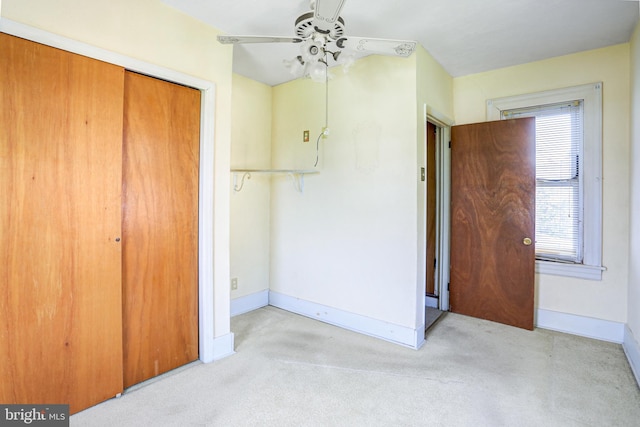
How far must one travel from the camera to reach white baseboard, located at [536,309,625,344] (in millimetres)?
2682

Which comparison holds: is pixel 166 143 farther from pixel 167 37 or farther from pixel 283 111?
pixel 283 111

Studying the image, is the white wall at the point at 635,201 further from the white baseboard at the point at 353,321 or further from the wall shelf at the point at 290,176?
the wall shelf at the point at 290,176

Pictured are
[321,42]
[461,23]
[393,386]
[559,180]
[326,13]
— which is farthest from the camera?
[559,180]

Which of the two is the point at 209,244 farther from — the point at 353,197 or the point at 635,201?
the point at 635,201

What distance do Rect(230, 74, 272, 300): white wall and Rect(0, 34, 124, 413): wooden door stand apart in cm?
150

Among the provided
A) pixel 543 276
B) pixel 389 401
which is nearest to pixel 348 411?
pixel 389 401

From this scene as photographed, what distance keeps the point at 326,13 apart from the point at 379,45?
0.46m

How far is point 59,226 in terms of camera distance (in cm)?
168

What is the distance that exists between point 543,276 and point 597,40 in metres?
2.10

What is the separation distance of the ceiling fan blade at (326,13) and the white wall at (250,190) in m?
1.94

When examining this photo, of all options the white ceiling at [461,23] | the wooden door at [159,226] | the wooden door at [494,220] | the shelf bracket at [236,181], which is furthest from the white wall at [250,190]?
the wooden door at [494,220]

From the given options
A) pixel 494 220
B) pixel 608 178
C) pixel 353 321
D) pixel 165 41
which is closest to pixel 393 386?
pixel 353 321

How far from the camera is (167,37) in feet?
6.89

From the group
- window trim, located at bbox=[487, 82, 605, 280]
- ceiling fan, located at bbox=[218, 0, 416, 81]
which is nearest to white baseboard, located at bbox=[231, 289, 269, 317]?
ceiling fan, located at bbox=[218, 0, 416, 81]
